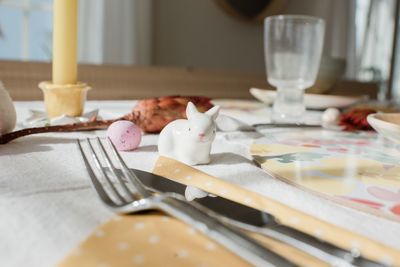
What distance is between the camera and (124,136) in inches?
19.2

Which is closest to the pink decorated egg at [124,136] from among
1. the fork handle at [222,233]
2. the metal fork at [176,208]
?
the metal fork at [176,208]

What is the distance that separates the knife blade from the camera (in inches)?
8.8

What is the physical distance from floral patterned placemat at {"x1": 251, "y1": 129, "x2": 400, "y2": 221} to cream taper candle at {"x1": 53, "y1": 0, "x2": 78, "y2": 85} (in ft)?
1.05

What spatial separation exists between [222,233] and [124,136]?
28cm

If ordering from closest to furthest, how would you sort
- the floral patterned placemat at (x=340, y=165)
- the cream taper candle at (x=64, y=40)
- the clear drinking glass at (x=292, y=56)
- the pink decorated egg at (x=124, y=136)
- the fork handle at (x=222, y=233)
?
1. the fork handle at (x=222, y=233)
2. the floral patterned placemat at (x=340, y=165)
3. the pink decorated egg at (x=124, y=136)
4. the cream taper candle at (x=64, y=40)
5. the clear drinking glass at (x=292, y=56)

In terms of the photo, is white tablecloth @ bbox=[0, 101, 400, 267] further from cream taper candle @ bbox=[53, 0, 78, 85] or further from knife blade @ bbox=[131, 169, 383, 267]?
cream taper candle @ bbox=[53, 0, 78, 85]

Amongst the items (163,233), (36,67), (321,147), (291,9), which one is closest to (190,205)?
(163,233)

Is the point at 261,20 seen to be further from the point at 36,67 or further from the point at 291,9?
the point at 36,67

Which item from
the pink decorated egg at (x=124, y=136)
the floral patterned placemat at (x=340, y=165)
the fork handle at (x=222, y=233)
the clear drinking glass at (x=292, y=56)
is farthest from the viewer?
the clear drinking glass at (x=292, y=56)

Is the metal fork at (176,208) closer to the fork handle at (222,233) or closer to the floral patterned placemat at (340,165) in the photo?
the fork handle at (222,233)

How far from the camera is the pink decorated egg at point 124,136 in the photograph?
488mm

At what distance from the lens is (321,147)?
1.82 ft

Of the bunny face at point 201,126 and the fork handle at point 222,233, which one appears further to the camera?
the bunny face at point 201,126

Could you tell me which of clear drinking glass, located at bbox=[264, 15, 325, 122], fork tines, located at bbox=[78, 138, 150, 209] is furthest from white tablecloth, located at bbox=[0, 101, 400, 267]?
clear drinking glass, located at bbox=[264, 15, 325, 122]
